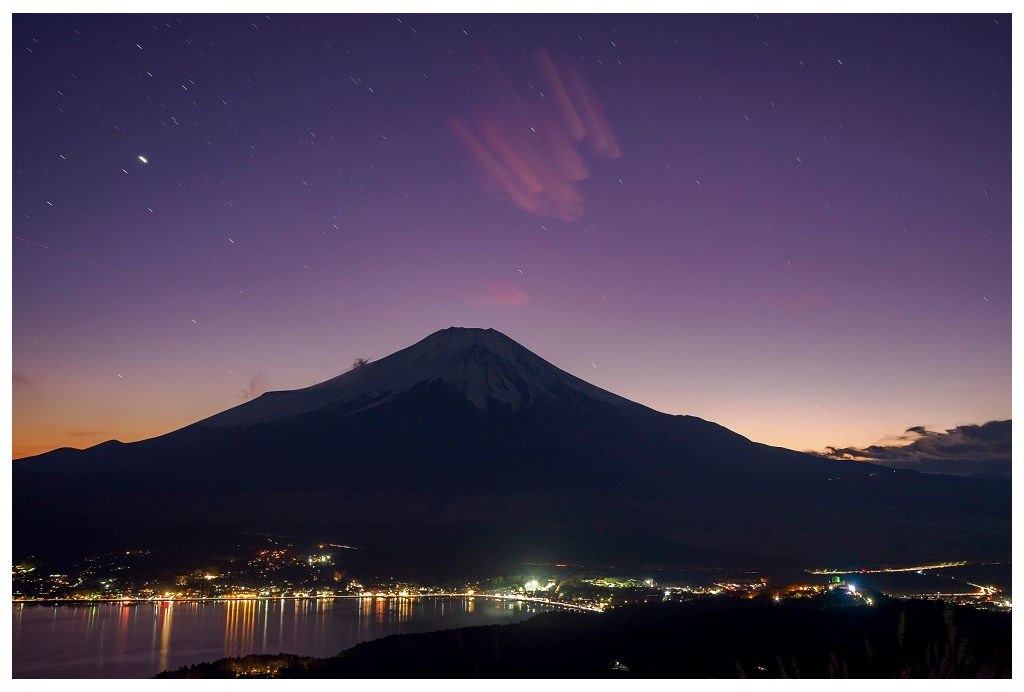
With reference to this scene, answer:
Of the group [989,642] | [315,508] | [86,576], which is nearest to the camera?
[989,642]

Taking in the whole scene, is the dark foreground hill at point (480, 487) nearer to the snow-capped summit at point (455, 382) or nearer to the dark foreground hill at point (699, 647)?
the snow-capped summit at point (455, 382)

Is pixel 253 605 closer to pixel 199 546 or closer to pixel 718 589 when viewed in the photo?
pixel 199 546

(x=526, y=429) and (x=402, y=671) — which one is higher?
(x=526, y=429)

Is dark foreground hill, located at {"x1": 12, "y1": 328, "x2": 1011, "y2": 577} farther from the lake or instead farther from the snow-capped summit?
the lake

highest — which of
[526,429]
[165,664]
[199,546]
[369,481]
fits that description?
[526,429]

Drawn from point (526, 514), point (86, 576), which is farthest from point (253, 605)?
point (526, 514)

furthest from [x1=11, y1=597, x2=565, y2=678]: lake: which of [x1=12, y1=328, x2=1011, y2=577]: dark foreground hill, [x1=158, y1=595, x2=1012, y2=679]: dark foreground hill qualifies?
[x1=12, y1=328, x2=1011, y2=577]: dark foreground hill

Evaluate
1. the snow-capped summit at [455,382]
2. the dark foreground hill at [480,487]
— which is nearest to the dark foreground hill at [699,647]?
the dark foreground hill at [480,487]
